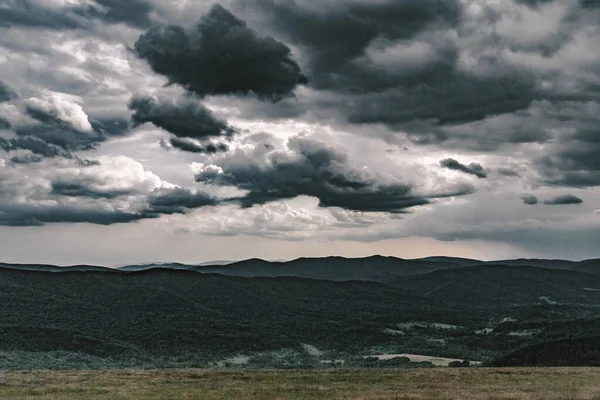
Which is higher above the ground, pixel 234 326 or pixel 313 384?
pixel 313 384

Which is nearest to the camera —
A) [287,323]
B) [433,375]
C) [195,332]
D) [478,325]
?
[433,375]

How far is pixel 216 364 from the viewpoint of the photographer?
79.2 metres

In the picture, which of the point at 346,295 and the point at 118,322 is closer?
the point at 118,322

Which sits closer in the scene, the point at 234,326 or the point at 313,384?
the point at 313,384

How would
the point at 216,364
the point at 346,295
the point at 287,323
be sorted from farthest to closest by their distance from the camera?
the point at 346,295 < the point at 287,323 < the point at 216,364

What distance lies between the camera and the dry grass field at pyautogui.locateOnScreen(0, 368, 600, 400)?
3856 cm

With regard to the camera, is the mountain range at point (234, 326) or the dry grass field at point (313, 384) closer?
the dry grass field at point (313, 384)

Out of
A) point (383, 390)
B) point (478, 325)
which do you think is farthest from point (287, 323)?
point (383, 390)

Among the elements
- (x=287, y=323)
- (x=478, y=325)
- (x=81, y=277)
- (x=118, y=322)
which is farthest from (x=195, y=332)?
(x=478, y=325)

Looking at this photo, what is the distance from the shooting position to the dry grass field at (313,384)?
1518 inches

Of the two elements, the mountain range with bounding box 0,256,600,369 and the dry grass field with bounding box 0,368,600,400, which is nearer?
the dry grass field with bounding box 0,368,600,400

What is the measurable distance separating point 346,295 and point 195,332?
94.2 meters

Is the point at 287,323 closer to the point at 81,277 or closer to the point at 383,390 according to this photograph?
the point at 81,277

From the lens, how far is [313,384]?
44656mm
